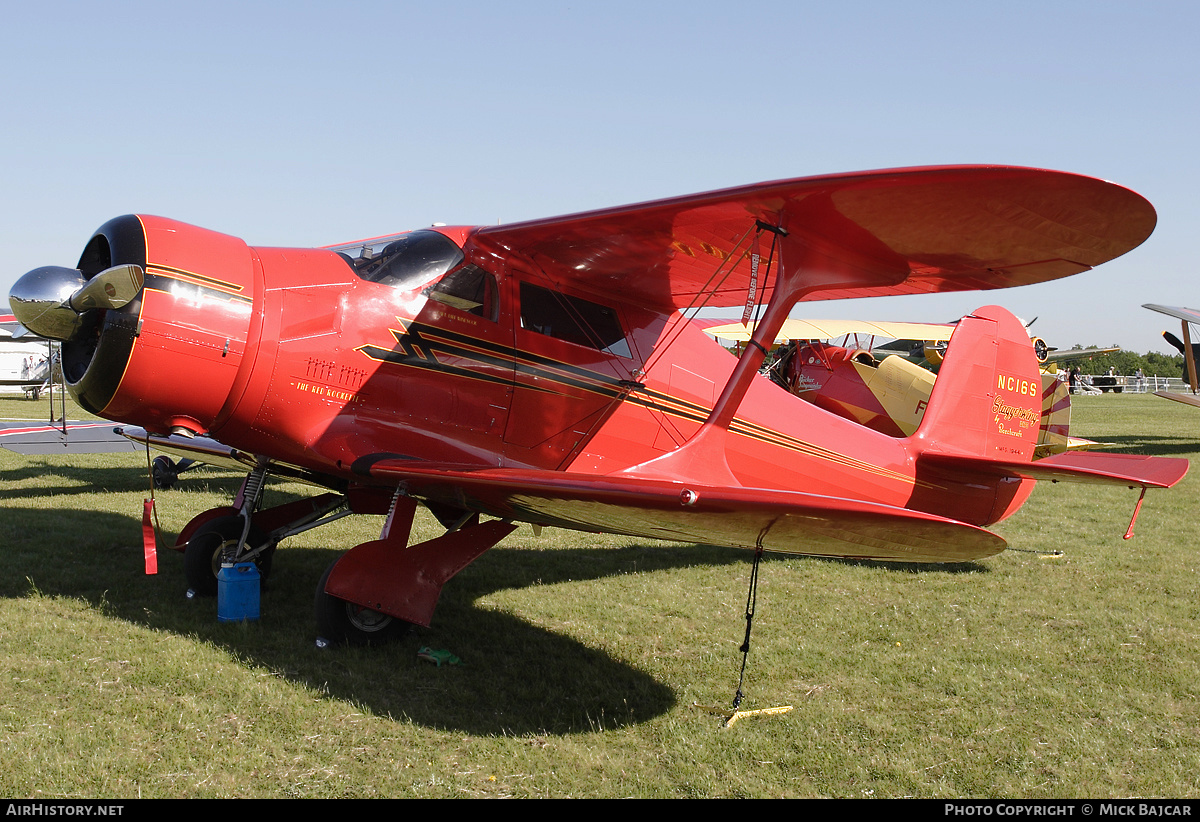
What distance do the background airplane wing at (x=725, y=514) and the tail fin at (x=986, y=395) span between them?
344 cm

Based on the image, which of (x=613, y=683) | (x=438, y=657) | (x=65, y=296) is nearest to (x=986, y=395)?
(x=613, y=683)

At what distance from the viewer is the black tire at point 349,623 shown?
203 inches

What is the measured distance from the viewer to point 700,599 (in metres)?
6.94

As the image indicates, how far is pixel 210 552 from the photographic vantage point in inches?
249

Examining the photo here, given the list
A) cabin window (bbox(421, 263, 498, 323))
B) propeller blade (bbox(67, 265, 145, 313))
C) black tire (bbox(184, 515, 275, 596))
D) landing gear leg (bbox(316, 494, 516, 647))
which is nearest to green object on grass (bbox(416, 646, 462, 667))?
landing gear leg (bbox(316, 494, 516, 647))

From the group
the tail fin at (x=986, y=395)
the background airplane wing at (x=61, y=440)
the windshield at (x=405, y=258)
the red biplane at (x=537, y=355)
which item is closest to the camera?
the red biplane at (x=537, y=355)

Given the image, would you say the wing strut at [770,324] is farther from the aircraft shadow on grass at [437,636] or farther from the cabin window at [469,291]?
the cabin window at [469,291]

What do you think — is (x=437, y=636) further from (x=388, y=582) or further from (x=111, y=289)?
(x=111, y=289)

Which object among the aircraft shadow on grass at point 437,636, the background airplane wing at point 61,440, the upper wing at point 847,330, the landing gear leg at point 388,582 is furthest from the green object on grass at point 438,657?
the upper wing at point 847,330

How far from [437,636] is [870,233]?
3782 millimetres

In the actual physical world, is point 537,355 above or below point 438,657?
above

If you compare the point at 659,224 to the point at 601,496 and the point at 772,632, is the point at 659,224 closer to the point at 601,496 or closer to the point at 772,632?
the point at 601,496

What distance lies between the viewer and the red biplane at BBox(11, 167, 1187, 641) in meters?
4.13
